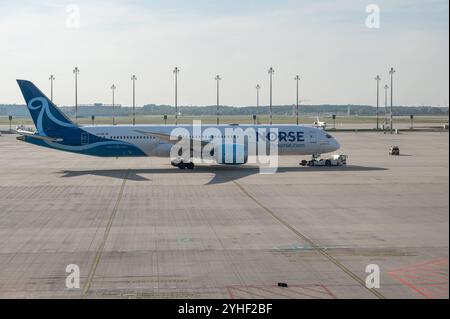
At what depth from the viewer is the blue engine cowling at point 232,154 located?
51.9 m

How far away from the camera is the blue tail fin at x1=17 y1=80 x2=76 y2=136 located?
53.4m

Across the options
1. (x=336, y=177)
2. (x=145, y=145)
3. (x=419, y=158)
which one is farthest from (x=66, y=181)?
(x=419, y=158)

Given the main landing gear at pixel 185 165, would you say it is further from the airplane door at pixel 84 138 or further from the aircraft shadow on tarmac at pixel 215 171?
the airplane door at pixel 84 138

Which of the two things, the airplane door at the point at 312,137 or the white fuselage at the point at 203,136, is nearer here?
the white fuselage at the point at 203,136

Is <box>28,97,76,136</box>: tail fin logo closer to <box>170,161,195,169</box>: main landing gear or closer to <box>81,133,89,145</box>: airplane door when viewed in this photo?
<box>81,133,89,145</box>: airplane door

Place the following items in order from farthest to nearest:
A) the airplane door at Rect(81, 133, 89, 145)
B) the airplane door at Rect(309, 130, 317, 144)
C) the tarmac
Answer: the airplane door at Rect(309, 130, 317, 144) < the airplane door at Rect(81, 133, 89, 145) < the tarmac

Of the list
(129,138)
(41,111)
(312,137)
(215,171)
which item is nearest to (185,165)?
(215,171)

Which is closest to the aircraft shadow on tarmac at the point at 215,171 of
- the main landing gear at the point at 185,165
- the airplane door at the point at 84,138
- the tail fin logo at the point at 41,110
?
the main landing gear at the point at 185,165

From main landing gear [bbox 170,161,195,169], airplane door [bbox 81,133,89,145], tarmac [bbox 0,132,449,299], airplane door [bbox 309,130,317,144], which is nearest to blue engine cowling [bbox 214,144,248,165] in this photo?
tarmac [bbox 0,132,449,299]

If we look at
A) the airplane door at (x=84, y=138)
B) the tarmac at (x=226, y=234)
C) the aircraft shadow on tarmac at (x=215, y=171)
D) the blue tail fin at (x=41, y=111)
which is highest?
the blue tail fin at (x=41, y=111)

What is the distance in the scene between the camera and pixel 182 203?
36.6m

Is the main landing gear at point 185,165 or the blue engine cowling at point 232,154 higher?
the blue engine cowling at point 232,154
